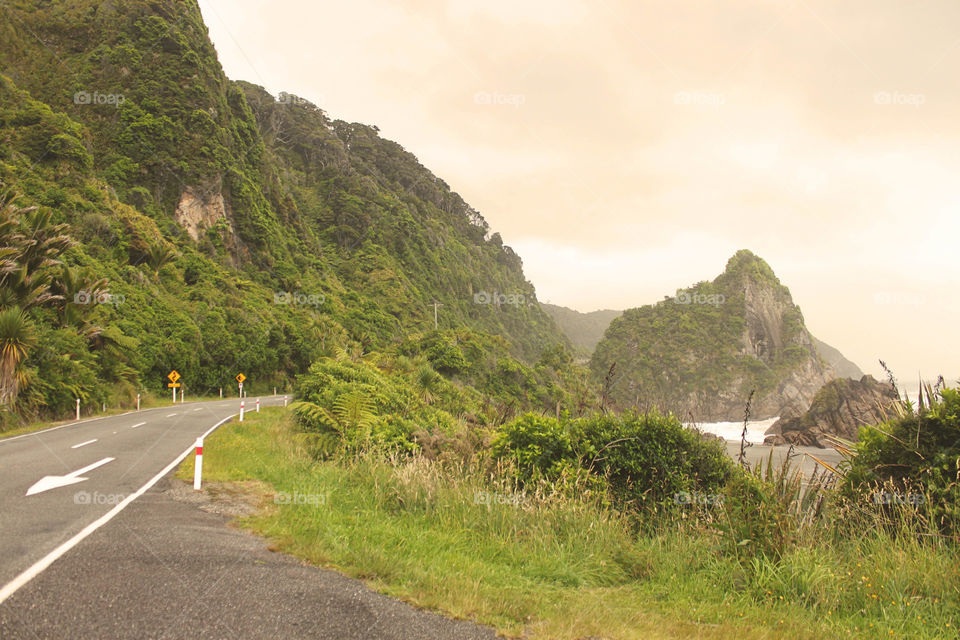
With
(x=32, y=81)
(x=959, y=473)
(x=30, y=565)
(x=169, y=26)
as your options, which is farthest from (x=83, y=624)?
(x=169, y=26)

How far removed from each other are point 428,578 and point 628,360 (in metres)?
146

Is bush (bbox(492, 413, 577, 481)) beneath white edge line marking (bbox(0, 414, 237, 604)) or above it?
above

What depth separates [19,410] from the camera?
18578 mm

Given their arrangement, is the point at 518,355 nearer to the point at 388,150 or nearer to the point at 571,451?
the point at 388,150

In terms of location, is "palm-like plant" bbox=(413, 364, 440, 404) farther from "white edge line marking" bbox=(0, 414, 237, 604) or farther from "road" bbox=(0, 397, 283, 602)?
"white edge line marking" bbox=(0, 414, 237, 604)

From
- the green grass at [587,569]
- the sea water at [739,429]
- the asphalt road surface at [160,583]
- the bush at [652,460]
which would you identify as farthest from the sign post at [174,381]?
the sea water at [739,429]

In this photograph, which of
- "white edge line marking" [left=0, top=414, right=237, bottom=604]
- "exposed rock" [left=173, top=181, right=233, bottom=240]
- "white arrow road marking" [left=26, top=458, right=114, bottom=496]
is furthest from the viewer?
"exposed rock" [left=173, top=181, right=233, bottom=240]

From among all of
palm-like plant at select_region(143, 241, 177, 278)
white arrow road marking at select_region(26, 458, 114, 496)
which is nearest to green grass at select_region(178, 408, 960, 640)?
white arrow road marking at select_region(26, 458, 114, 496)

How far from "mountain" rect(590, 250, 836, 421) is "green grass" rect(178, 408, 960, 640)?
4993 inches

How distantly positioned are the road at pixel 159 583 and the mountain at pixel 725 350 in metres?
129

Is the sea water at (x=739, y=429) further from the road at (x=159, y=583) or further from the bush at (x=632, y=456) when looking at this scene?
the road at (x=159, y=583)

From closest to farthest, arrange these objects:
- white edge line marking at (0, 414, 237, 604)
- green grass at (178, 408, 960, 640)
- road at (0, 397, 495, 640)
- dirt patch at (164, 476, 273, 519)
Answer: road at (0, 397, 495, 640), white edge line marking at (0, 414, 237, 604), green grass at (178, 408, 960, 640), dirt patch at (164, 476, 273, 519)

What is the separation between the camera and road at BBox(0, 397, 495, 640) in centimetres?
375

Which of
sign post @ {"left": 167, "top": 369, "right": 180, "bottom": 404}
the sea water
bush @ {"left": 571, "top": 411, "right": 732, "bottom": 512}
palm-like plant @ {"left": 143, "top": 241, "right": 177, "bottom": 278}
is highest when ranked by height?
palm-like plant @ {"left": 143, "top": 241, "right": 177, "bottom": 278}
